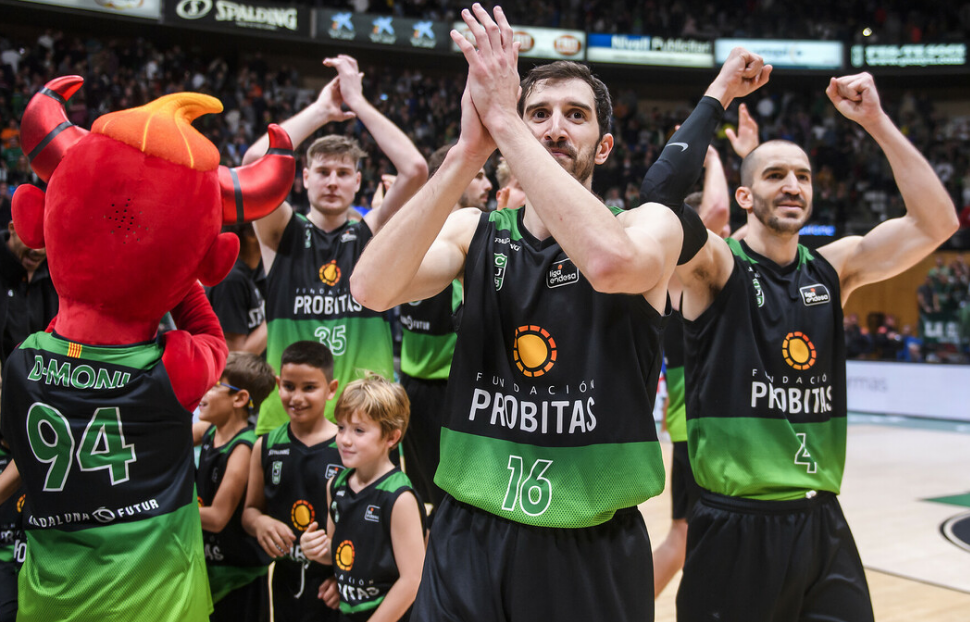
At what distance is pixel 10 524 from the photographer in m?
3.78

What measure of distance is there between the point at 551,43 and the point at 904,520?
17360 mm

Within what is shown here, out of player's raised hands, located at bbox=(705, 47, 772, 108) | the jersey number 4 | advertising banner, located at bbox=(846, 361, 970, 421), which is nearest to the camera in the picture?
player's raised hands, located at bbox=(705, 47, 772, 108)

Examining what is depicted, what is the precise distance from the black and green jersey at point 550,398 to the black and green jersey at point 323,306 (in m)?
2.21

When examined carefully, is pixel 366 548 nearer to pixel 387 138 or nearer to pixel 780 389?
pixel 780 389

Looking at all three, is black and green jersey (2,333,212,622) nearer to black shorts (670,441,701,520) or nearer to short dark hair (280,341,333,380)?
short dark hair (280,341,333,380)

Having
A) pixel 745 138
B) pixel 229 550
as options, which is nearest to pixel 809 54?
pixel 745 138

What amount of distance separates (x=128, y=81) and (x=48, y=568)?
17397 mm

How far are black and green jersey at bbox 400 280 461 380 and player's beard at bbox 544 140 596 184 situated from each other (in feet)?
8.21

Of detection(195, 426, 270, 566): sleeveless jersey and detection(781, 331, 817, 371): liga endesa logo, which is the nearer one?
detection(781, 331, 817, 371): liga endesa logo

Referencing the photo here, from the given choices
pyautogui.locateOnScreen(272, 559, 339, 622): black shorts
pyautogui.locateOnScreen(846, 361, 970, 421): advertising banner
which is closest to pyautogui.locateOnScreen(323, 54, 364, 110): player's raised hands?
pyautogui.locateOnScreen(272, 559, 339, 622): black shorts

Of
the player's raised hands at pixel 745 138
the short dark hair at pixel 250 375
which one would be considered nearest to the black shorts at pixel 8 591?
the short dark hair at pixel 250 375

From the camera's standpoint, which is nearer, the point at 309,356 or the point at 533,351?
the point at 533,351

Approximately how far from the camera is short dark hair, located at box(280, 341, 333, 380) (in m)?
3.63

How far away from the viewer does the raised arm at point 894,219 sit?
117 inches
